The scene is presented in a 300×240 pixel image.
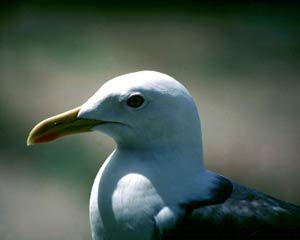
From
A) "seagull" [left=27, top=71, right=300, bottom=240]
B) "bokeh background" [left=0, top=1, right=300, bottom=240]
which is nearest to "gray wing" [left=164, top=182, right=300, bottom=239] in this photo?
"seagull" [left=27, top=71, right=300, bottom=240]

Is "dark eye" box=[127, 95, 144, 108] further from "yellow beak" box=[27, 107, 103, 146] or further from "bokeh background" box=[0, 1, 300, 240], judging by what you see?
"bokeh background" box=[0, 1, 300, 240]

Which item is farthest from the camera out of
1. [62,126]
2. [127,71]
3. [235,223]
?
[127,71]

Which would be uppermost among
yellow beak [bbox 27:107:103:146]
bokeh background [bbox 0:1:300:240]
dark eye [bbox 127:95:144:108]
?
dark eye [bbox 127:95:144:108]

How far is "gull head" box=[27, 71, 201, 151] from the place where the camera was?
169 centimetres

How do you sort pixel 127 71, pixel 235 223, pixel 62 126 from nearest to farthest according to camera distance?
pixel 235 223, pixel 62 126, pixel 127 71

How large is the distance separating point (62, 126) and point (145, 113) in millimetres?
213

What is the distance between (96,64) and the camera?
4508 mm

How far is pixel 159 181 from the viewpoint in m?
1.70

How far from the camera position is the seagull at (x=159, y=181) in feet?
5.46

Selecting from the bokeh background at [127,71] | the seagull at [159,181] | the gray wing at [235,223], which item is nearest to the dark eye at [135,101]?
the seagull at [159,181]

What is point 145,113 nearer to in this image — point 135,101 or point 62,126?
point 135,101

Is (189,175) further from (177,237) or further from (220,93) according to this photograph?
(220,93)

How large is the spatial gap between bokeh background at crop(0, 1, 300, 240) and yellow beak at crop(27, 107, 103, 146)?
1090 mm

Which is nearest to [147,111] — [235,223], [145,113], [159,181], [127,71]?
[145,113]
